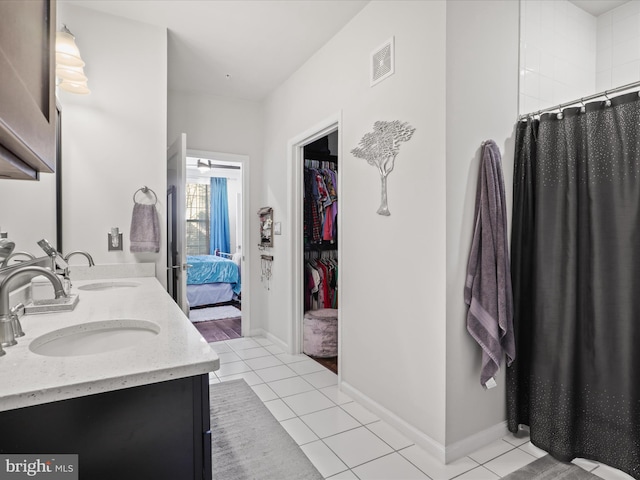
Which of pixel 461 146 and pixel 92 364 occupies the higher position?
pixel 461 146

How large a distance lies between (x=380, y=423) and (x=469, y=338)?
81cm

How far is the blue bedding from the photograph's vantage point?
5.58 metres

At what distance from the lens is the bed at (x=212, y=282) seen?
5547 mm

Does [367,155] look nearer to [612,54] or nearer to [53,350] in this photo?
[612,54]

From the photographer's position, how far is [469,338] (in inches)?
78.0

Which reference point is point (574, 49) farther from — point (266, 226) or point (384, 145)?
point (266, 226)

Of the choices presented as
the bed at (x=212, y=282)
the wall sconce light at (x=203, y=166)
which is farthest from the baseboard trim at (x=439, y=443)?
the wall sconce light at (x=203, y=166)

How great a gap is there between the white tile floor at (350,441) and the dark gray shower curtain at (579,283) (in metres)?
0.22

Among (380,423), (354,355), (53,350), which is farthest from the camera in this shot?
(354,355)

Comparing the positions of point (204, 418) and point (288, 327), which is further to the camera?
point (288, 327)

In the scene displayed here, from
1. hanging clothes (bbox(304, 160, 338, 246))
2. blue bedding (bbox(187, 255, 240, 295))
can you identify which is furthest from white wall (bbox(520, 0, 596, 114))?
blue bedding (bbox(187, 255, 240, 295))

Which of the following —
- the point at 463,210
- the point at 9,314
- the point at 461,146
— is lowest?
the point at 9,314

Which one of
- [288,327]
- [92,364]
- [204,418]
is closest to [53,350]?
[92,364]

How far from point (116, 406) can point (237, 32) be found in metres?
2.83
